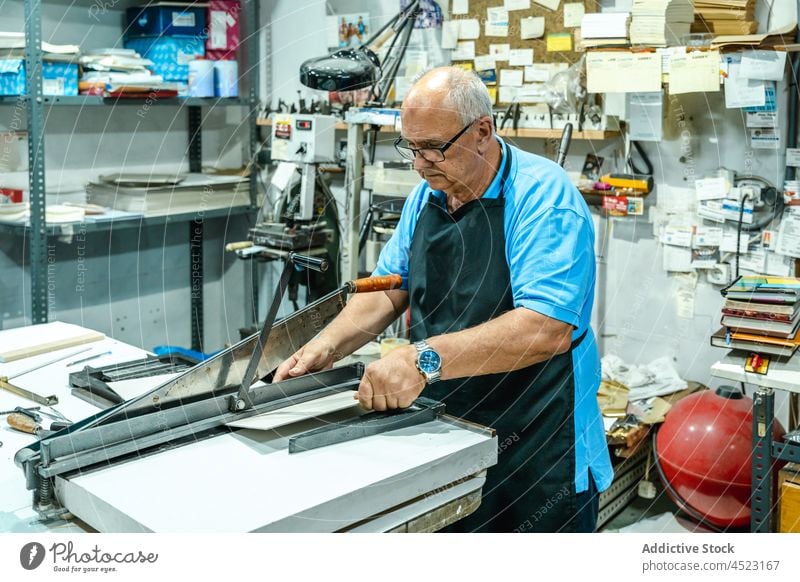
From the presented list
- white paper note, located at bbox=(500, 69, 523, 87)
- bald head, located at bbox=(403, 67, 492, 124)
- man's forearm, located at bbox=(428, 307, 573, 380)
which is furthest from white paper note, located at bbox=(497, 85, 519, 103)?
man's forearm, located at bbox=(428, 307, 573, 380)

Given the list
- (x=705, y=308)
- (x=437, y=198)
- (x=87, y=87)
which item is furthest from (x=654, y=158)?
(x=87, y=87)

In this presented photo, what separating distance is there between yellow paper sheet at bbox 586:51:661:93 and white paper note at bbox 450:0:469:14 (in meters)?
0.73

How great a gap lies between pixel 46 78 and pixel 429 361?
7.63 feet

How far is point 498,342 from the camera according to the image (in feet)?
5.08

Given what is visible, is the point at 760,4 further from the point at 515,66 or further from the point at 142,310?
the point at 142,310

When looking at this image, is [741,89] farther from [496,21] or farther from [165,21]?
[165,21]

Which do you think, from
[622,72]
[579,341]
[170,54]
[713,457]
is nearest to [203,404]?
[579,341]

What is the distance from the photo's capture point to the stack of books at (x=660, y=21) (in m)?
2.67

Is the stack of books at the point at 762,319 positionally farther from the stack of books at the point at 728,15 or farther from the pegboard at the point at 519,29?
the pegboard at the point at 519,29

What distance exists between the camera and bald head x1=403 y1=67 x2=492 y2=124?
157cm

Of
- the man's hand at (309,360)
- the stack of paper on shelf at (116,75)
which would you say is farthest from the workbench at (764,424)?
the stack of paper on shelf at (116,75)

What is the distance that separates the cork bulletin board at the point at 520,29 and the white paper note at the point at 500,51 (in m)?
0.01

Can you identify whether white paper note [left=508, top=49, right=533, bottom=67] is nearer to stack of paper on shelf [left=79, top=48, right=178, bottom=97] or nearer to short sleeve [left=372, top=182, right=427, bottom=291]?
stack of paper on shelf [left=79, top=48, right=178, bottom=97]

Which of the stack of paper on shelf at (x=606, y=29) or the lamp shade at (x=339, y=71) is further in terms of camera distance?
the stack of paper on shelf at (x=606, y=29)
